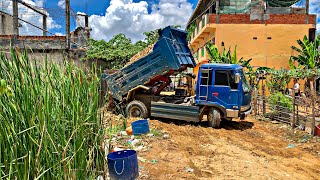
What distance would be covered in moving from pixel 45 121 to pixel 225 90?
26.3 ft

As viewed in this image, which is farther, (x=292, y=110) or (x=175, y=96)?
(x=175, y=96)

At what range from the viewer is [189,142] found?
27.9 ft

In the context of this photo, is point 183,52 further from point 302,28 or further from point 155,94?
point 302,28

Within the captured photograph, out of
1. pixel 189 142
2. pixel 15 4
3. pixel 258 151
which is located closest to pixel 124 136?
pixel 189 142

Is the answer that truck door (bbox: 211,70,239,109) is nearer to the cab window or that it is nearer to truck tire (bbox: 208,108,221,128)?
the cab window

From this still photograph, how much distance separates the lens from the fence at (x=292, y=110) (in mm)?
9258

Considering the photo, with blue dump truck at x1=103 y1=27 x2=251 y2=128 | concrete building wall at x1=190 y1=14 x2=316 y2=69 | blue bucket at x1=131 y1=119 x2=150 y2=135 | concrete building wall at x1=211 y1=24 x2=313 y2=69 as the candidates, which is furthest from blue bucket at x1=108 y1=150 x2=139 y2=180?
concrete building wall at x1=211 y1=24 x2=313 y2=69

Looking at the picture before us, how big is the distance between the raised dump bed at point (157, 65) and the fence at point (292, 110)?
3553mm

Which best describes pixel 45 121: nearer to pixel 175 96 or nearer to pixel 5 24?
pixel 175 96

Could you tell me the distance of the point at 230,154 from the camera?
732cm

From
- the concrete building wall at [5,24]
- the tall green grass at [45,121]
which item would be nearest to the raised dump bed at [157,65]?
the tall green grass at [45,121]

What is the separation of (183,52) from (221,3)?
14.5 m

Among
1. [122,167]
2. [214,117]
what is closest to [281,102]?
[214,117]

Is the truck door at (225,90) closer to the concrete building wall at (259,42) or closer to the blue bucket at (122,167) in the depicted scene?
the blue bucket at (122,167)
